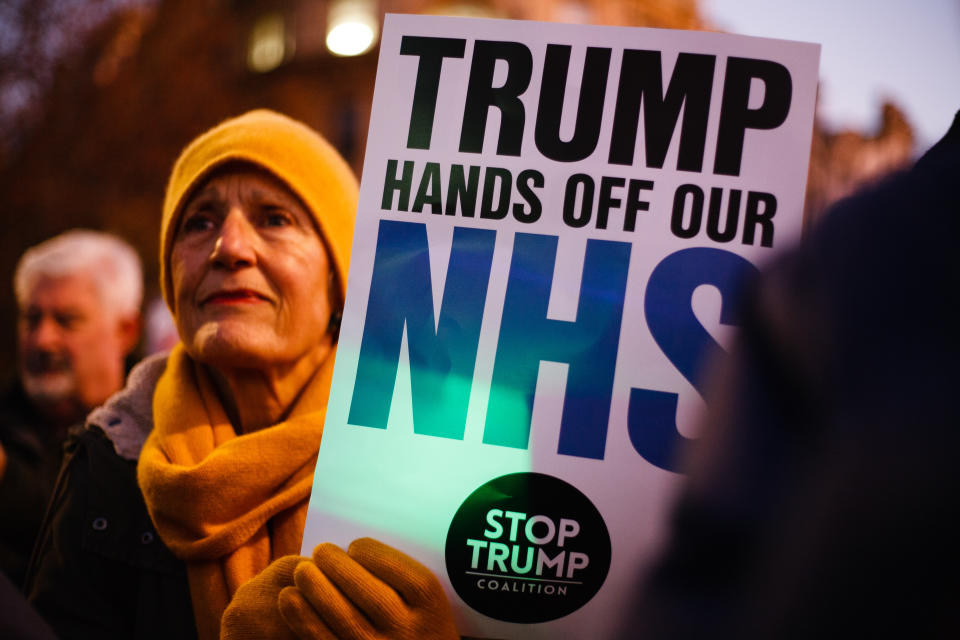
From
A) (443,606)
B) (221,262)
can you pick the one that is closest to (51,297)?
(221,262)

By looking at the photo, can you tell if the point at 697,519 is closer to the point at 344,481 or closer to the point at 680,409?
the point at 680,409

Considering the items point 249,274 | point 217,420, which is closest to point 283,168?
point 249,274

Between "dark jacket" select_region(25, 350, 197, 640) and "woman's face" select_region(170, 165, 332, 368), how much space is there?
0.39 m

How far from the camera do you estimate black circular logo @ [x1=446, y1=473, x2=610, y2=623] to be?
1.37 meters

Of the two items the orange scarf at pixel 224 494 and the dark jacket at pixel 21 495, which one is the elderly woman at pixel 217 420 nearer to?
the orange scarf at pixel 224 494

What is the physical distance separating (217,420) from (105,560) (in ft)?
1.29

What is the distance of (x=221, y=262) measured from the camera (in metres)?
1.88

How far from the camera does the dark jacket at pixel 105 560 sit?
180cm

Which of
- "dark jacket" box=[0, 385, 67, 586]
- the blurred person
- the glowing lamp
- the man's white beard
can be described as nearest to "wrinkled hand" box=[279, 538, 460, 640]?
the blurred person

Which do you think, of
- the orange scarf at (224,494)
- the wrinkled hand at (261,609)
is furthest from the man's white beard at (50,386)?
the wrinkled hand at (261,609)

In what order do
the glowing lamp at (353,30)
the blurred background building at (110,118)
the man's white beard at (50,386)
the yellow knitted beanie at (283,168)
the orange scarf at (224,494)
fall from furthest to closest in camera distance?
the glowing lamp at (353,30)
the blurred background building at (110,118)
the man's white beard at (50,386)
the yellow knitted beanie at (283,168)
the orange scarf at (224,494)

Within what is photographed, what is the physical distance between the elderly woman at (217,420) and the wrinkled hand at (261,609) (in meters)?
0.27

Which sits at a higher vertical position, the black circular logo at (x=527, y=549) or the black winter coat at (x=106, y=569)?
the black circular logo at (x=527, y=549)

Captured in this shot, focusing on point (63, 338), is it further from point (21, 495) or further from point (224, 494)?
point (224, 494)
